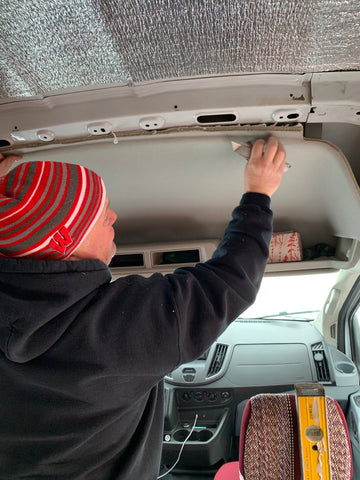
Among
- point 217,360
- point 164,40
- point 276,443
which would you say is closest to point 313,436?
point 276,443

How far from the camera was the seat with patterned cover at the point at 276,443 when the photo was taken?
1957 millimetres

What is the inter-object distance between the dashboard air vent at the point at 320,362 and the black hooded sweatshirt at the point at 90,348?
225 cm

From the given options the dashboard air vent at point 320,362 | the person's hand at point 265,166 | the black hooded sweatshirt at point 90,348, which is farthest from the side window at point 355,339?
the black hooded sweatshirt at point 90,348

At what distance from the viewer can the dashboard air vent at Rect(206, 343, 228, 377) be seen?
10.1 ft

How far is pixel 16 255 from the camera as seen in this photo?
3.18 feet

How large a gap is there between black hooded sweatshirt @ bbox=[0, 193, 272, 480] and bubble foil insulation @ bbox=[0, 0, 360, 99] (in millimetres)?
520

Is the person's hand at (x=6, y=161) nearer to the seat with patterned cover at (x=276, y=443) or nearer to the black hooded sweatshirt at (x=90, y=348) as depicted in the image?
the black hooded sweatshirt at (x=90, y=348)

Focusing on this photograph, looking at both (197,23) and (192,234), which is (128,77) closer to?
(197,23)

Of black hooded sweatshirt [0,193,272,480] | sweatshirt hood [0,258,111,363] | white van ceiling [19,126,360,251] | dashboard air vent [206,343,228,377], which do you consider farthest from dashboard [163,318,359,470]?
sweatshirt hood [0,258,111,363]

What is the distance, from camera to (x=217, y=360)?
3125mm

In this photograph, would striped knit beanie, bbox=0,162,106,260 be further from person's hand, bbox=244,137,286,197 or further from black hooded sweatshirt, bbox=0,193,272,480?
person's hand, bbox=244,137,286,197

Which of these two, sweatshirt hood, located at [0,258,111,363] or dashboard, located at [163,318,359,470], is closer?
sweatshirt hood, located at [0,258,111,363]

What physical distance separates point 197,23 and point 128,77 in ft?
0.96

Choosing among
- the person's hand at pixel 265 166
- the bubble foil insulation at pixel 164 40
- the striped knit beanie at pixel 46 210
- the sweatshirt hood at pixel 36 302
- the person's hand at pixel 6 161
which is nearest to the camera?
the bubble foil insulation at pixel 164 40
